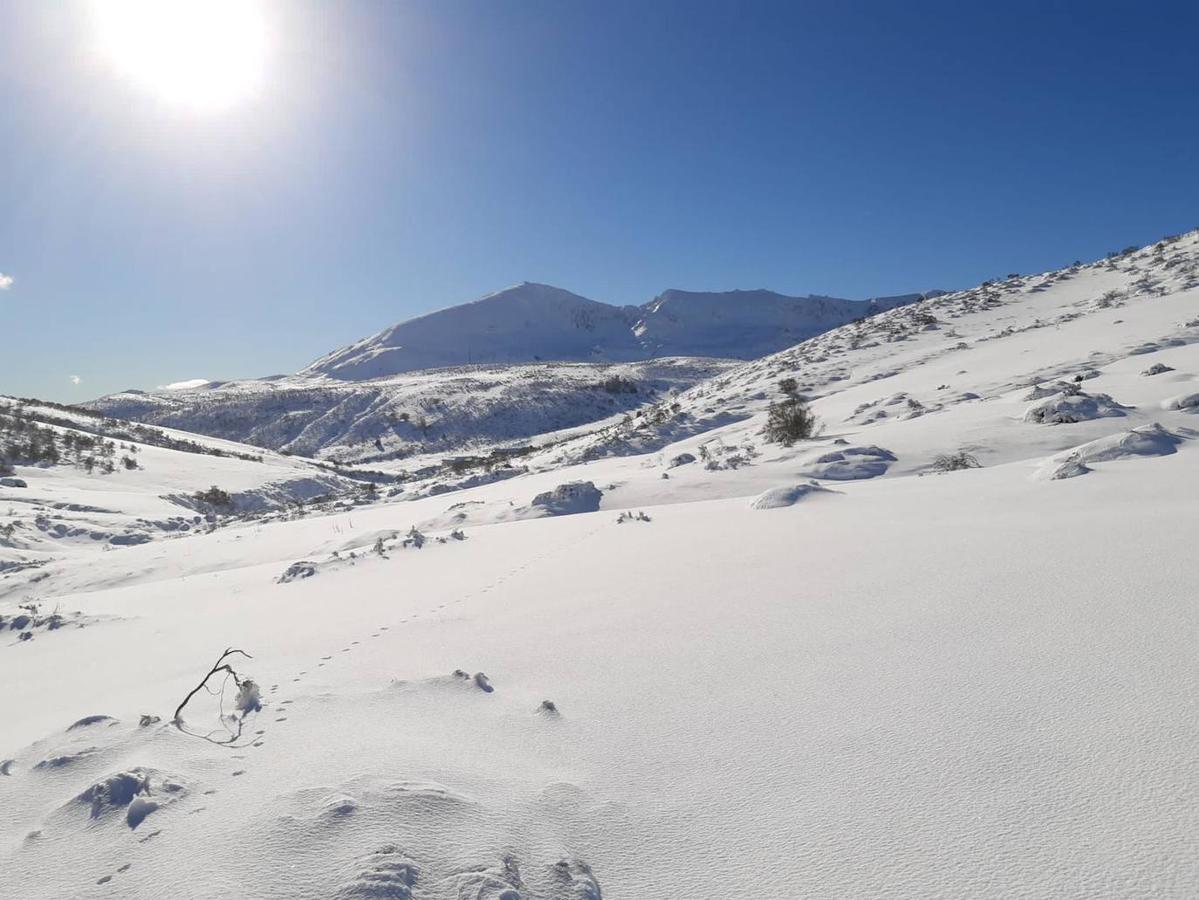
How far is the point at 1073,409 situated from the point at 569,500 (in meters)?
7.47

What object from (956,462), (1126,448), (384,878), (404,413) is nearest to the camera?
(384,878)

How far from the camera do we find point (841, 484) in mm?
7641

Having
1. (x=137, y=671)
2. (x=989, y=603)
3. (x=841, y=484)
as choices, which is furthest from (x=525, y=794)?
(x=841, y=484)

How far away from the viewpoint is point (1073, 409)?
8523 millimetres

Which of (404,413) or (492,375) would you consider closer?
(404,413)

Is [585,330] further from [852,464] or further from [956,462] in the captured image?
[956,462]

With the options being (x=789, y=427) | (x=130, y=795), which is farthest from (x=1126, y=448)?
(x=130, y=795)

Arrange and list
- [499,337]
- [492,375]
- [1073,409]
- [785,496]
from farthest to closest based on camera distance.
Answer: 1. [499,337]
2. [492,375]
3. [1073,409]
4. [785,496]

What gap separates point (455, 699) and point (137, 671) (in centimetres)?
259

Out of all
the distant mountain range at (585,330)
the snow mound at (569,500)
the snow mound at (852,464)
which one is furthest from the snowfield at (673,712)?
the distant mountain range at (585,330)

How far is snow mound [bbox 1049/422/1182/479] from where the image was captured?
606 cm

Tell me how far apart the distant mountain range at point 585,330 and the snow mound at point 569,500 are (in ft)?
315

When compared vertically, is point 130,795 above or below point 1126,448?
below

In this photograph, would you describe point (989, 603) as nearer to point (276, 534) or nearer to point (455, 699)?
point (455, 699)
